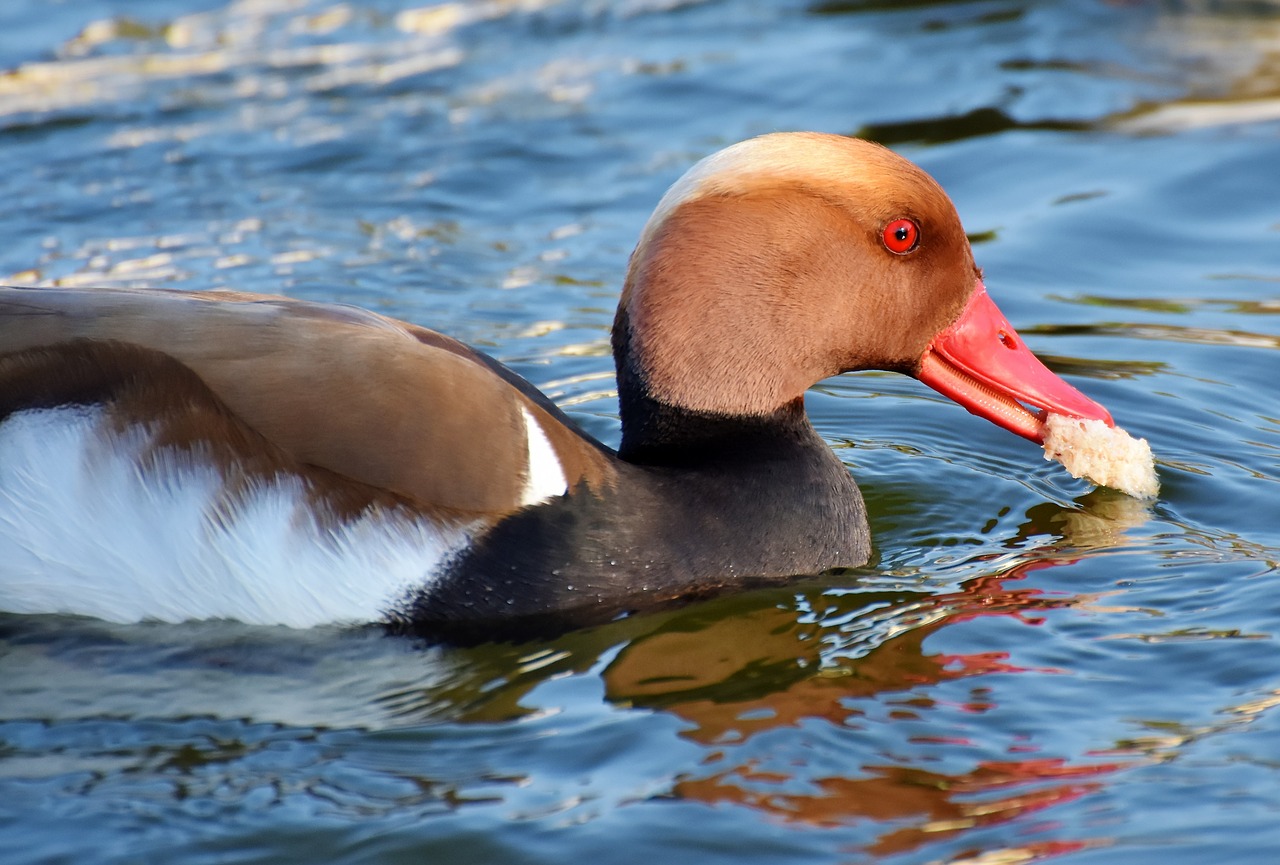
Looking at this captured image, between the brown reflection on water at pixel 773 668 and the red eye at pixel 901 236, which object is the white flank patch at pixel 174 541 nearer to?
the brown reflection on water at pixel 773 668

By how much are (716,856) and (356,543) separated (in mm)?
1488

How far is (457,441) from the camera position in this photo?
4801 mm

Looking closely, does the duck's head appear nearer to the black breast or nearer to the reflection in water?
the black breast

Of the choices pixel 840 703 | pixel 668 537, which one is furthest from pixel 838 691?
pixel 668 537

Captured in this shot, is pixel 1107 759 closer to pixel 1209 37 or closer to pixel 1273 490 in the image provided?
pixel 1273 490

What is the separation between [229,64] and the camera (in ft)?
36.6

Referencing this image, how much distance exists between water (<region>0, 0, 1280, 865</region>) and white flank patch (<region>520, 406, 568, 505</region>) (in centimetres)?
42

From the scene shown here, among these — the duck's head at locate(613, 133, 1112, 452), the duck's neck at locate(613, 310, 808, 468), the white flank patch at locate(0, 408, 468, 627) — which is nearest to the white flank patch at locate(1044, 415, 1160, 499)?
the duck's head at locate(613, 133, 1112, 452)

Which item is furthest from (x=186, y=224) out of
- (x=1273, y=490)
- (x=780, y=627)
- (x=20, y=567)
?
(x=1273, y=490)

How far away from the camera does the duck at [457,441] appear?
4.71 m

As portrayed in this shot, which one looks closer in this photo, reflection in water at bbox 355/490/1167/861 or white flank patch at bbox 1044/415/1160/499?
reflection in water at bbox 355/490/1167/861

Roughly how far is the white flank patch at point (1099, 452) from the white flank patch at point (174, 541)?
206 cm

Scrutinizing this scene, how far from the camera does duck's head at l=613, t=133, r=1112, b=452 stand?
5.07 m

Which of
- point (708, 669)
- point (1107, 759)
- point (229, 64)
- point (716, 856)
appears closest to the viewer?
point (716, 856)
